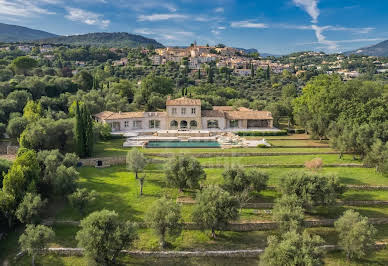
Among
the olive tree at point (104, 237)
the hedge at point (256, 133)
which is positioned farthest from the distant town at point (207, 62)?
the olive tree at point (104, 237)

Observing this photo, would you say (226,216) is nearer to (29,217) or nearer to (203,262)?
(203,262)

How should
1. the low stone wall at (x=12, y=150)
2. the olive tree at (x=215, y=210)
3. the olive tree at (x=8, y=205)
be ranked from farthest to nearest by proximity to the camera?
the low stone wall at (x=12, y=150) → the olive tree at (x=8, y=205) → the olive tree at (x=215, y=210)

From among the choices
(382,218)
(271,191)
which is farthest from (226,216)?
(382,218)

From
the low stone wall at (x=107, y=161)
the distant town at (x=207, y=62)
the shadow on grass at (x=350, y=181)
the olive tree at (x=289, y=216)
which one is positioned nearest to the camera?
the olive tree at (x=289, y=216)

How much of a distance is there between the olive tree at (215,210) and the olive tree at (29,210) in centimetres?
1084

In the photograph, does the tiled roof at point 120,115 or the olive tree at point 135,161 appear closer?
the olive tree at point 135,161

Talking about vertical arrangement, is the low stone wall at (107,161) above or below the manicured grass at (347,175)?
above

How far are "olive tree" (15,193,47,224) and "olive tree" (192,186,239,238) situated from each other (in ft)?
35.5

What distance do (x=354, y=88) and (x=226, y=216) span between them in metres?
33.8

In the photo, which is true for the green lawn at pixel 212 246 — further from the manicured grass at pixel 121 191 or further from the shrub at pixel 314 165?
the shrub at pixel 314 165

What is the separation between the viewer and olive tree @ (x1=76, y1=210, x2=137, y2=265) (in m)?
15.5

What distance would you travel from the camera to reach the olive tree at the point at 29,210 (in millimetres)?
18609

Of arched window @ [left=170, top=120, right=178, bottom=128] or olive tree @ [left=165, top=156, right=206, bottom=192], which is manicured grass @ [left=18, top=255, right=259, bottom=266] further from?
arched window @ [left=170, top=120, right=178, bottom=128]

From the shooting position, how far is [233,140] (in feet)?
125
